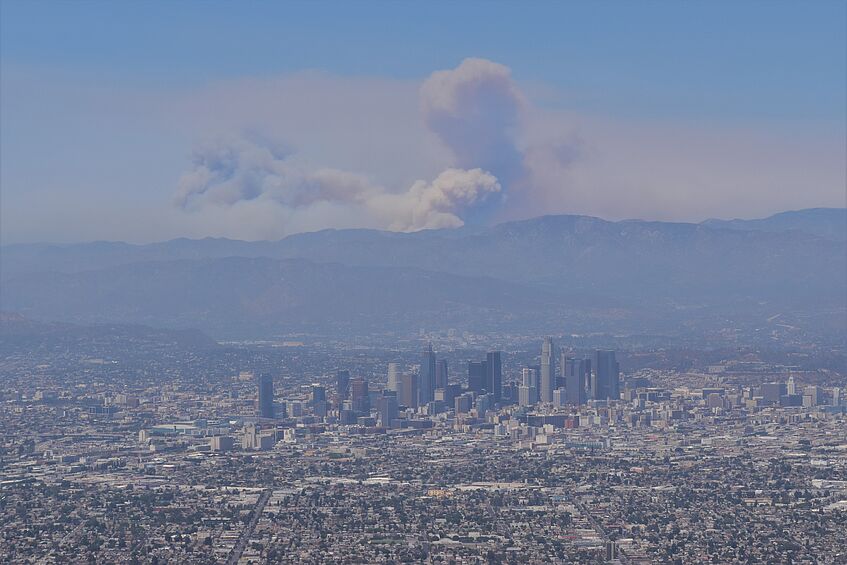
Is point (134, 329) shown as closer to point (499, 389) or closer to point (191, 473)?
point (499, 389)

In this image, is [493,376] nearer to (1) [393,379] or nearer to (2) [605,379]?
(1) [393,379]

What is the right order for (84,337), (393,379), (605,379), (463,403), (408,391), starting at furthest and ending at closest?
(84,337)
(605,379)
(393,379)
(408,391)
(463,403)

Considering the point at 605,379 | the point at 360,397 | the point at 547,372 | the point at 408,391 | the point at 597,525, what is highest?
the point at 547,372

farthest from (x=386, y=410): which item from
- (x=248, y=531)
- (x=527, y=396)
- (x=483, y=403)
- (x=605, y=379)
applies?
(x=248, y=531)

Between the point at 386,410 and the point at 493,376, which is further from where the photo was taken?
the point at 493,376

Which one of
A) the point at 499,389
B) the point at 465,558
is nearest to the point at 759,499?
the point at 465,558
